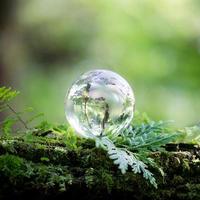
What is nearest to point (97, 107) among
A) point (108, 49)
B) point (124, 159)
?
point (124, 159)

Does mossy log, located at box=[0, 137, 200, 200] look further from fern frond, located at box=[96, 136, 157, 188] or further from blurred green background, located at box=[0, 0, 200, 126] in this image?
blurred green background, located at box=[0, 0, 200, 126]

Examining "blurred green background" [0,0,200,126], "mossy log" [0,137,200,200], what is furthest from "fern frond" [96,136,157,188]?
"blurred green background" [0,0,200,126]

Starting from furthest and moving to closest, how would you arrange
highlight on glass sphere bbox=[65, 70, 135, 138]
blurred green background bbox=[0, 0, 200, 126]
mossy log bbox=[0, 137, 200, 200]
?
1. blurred green background bbox=[0, 0, 200, 126]
2. highlight on glass sphere bbox=[65, 70, 135, 138]
3. mossy log bbox=[0, 137, 200, 200]

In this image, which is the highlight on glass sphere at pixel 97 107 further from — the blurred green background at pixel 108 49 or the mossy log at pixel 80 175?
the blurred green background at pixel 108 49

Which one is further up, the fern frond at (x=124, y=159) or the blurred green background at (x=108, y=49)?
the blurred green background at (x=108, y=49)

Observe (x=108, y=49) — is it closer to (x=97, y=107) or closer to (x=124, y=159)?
(x=97, y=107)

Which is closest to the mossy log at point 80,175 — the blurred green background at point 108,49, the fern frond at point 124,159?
the fern frond at point 124,159
